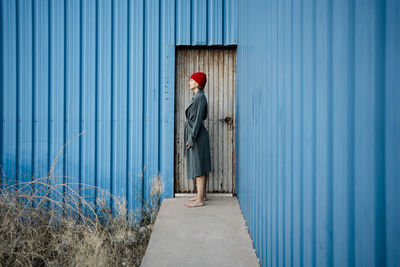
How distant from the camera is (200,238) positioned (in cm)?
282

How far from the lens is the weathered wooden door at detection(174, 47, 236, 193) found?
4.55 metres

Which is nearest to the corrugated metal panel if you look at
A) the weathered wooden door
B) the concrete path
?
the weathered wooden door

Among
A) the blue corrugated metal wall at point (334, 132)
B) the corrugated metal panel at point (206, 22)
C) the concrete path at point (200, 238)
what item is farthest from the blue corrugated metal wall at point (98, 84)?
the blue corrugated metal wall at point (334, 132)

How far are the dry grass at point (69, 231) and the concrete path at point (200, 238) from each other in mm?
641

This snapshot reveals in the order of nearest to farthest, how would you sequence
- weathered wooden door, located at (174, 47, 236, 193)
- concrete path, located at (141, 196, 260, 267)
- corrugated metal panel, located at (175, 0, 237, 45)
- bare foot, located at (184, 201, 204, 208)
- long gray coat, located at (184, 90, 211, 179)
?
1. concrete path, located at (141, 196, 260, 267)
2. long gray coat, located at (184, 90, 211, 179)
3. bare foot, located at (184, 201, 204, 208)
4. corrugated metal panel, located at (175, 0, 237, 45)
5. weathered wooden door, located at (174, 47, 236, 193)

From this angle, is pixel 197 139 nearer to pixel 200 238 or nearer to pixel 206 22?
pixel 200 238

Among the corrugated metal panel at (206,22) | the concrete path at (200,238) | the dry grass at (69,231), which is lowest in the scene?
the dry grass at (69,231)

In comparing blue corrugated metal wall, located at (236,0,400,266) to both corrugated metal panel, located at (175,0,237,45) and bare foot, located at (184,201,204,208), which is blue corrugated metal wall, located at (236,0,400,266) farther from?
corrugated metal panel, located at (175,0,237,45)

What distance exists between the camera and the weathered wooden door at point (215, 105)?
4.55 meters

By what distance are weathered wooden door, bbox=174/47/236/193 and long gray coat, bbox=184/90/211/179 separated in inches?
29.3

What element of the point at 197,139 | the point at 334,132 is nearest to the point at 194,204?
the point at 197,139

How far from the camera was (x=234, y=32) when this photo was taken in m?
4.38

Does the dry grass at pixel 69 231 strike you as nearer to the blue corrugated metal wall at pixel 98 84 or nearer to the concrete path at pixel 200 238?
the blue corrugated metal wall at pixel 98 84

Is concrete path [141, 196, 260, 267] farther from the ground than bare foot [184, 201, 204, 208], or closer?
closer
